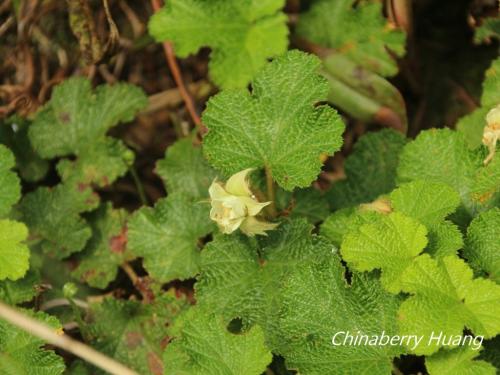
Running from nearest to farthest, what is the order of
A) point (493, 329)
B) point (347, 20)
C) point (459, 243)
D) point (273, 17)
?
1. point (493, 329)
2. point (459, 243)
3. point (273, 17)
4. point (347, 20)

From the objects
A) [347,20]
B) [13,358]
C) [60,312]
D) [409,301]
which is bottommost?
[60,312]

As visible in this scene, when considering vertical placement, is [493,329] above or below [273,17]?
below

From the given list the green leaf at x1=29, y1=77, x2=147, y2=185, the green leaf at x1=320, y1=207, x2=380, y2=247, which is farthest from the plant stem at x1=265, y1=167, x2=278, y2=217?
the green leaf at x1=29, y1=77, x2=147, y2=185

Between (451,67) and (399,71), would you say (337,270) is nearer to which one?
(399,71)

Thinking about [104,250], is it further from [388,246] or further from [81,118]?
[388,246]

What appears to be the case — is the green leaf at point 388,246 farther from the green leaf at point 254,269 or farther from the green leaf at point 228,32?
the green leaf at point 228,32

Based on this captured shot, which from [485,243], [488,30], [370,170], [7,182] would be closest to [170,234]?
[7,182]

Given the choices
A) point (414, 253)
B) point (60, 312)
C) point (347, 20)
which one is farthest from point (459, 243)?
point (60, 312)

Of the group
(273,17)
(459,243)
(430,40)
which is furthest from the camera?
(430,40)
